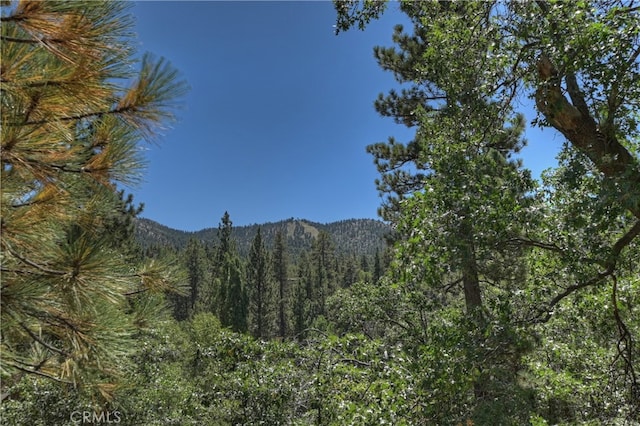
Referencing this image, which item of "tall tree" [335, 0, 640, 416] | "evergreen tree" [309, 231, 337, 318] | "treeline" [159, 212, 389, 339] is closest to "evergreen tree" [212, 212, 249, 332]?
"treeline" [159, 212, 389, 339]

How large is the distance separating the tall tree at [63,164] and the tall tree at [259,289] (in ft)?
122

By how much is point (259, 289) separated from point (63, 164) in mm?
39175

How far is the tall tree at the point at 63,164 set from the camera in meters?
1.75

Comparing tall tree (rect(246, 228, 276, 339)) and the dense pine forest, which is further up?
tall tree (rect(246, 228, 276, 339))

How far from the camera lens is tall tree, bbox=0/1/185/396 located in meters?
1.75

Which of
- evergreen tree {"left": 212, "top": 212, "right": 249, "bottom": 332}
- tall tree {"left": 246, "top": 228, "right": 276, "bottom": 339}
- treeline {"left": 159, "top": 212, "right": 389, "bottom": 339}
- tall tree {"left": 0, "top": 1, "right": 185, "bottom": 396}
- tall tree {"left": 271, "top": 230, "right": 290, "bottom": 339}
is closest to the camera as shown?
tall tree {"left": 0, "top": 1, "right": 185, "bottom": 396}

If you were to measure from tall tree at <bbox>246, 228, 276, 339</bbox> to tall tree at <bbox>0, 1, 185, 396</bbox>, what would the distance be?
122ft

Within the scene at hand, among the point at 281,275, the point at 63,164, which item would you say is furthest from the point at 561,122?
the point at 281,275

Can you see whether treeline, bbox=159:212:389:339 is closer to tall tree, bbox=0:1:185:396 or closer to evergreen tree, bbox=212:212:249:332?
evergreen tree, bbox=212:212:249:332

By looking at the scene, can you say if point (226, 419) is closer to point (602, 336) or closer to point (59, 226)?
point (59, 226)

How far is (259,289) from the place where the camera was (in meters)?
39.9

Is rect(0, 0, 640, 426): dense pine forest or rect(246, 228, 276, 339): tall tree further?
rect(246, 228, 276, 339): tall tree

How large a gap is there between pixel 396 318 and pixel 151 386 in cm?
563

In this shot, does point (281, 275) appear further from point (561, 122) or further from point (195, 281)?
point (561, 122)
